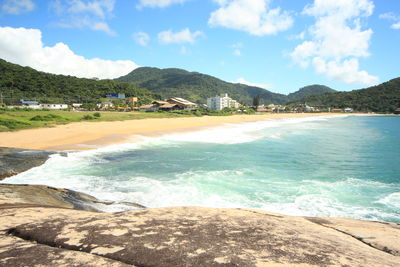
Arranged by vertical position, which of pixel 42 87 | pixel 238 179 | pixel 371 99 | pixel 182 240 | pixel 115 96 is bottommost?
pixel 238 179

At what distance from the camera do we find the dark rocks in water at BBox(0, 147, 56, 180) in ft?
37.8

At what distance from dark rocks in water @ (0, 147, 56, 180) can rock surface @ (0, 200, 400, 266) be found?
28.7 ft

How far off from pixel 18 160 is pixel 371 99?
191 metres

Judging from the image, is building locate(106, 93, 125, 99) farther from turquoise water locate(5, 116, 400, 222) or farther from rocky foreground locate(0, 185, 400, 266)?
rocky foreground locate(0, 185, 400, 266)

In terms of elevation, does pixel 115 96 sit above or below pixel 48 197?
above

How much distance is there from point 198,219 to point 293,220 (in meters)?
1.89

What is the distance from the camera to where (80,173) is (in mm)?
11898

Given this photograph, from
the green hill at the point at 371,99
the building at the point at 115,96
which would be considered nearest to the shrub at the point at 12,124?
the building at the point at 115,96

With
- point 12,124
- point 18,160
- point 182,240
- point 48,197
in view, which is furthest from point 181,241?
point 12,124

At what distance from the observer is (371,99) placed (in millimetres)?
157375

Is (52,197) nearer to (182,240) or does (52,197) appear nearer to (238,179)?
(182,240)

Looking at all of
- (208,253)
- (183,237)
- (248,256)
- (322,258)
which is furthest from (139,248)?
(322,258)

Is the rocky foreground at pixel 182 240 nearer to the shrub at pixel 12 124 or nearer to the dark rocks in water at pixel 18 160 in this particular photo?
the dark rocks in water at pixel 18 160

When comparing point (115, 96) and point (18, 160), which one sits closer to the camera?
point (18, 160)
